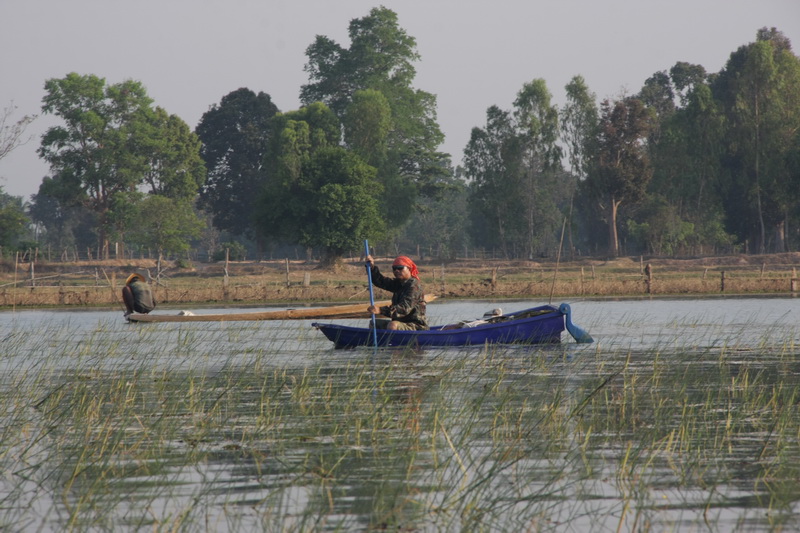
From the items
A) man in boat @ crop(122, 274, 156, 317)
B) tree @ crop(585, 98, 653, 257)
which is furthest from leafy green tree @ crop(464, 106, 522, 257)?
man in boat @ crop(122, 274, 156, 317)

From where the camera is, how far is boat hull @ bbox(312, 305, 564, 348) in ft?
58.4

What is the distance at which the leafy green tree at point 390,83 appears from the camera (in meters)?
84.1

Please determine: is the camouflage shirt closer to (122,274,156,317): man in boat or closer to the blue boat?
the blue boat

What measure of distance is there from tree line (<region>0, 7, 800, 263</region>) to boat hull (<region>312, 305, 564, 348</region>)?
150 ft

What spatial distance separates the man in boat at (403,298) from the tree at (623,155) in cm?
5566

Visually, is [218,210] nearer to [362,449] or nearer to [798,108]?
[798,108]

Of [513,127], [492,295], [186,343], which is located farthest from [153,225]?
[186,343]

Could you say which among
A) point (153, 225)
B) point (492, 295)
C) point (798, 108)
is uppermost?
point (798, 108)

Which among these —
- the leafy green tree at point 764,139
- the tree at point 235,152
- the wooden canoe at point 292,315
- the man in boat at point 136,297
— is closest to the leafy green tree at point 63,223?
the tree at point 235,152

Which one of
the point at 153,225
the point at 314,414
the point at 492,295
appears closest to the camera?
the point at 314,414

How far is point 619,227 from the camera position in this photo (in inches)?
3376

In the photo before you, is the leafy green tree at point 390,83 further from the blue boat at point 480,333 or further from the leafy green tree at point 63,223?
the blue boat at point 480,333

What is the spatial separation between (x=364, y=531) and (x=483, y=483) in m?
1.13

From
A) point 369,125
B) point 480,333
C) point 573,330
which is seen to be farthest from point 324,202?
point 480,333
